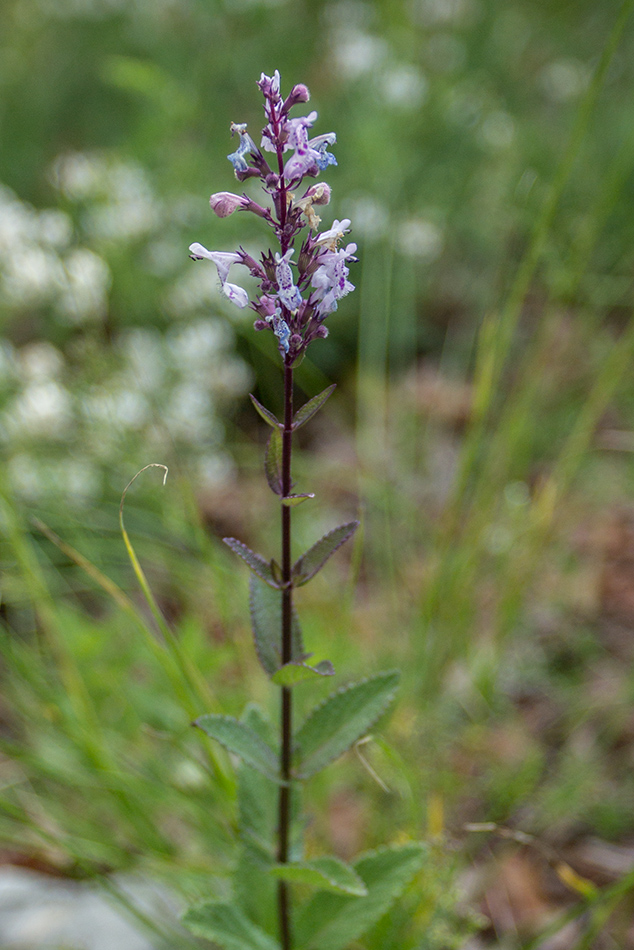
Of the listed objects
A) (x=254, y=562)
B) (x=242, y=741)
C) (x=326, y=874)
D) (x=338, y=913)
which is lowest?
(x=338, y=913)

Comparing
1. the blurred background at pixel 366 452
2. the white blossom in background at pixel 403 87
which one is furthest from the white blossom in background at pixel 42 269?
the white blossom in background at pixel 403 87

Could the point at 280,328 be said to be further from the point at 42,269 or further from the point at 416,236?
the point at 42,269

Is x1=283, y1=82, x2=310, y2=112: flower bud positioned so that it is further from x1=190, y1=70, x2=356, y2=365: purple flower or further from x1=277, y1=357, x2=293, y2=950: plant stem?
x1=277, y1=357, x2=293, y2=950: plant stem

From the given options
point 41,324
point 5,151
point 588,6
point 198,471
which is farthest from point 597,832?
point 588,6

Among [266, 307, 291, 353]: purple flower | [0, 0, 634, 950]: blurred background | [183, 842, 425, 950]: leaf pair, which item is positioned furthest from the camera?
[0, 0, 634, 950]: blurred background

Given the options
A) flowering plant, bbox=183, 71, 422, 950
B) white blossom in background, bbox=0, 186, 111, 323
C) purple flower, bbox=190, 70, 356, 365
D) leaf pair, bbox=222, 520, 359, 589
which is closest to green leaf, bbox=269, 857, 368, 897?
flowering plant, bbox=183, 71, 422, 950

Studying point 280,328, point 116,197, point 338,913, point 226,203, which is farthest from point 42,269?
point 338,913
